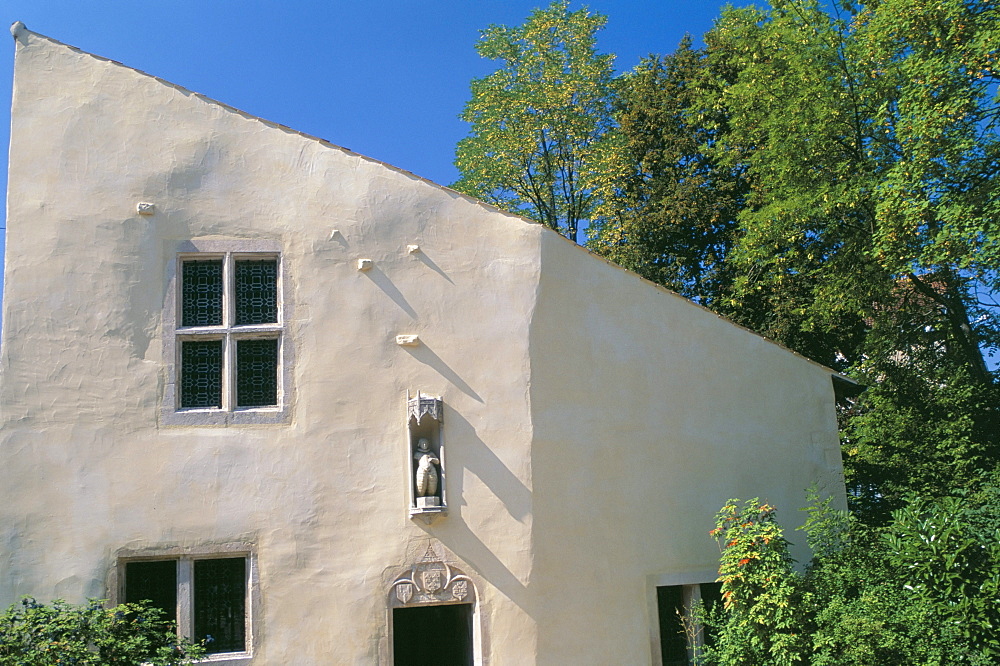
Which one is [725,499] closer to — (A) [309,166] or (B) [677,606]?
(B) [677,606]

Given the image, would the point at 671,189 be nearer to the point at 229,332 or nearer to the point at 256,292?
the point at 256,292

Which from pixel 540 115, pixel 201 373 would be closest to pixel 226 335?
pixel 201 373

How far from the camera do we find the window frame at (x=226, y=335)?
9914mm

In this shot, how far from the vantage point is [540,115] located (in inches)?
976

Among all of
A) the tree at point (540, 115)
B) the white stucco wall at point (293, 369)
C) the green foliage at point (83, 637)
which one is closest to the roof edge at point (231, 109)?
the white stucco wall at point (293, 369)

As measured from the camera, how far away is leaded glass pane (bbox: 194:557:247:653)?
31.6 feet

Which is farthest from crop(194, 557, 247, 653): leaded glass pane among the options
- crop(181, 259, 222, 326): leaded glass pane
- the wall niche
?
crop(181, 259, 222, 326): leaded glass pane

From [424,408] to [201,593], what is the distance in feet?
10.0

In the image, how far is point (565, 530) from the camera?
34.4 ft

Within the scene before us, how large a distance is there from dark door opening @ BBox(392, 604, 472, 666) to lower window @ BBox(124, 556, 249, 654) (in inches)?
122

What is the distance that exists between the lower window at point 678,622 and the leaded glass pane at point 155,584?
18.1 ft

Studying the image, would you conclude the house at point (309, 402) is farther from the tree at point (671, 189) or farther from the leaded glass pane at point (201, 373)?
the tree at point (671, 189)

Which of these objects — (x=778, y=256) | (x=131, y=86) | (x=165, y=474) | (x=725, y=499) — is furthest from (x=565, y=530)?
(x=778, y=256)

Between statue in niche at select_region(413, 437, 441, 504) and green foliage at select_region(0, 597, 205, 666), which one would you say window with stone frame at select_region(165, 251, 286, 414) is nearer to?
statue in niche at select_region(413, 437, 441, 504)
